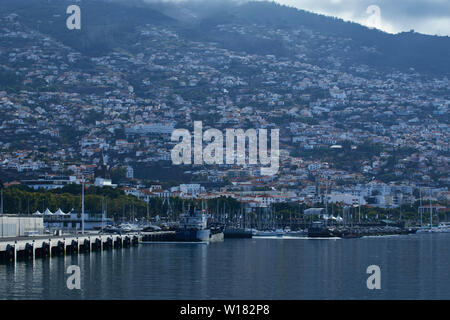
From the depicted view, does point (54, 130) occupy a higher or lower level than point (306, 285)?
higher

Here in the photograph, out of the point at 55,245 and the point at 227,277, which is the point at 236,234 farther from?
the point at 227,277

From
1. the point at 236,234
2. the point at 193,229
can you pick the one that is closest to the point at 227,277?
the point at 193,229

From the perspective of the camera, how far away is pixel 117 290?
44.2 metres

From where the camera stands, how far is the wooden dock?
55.7m

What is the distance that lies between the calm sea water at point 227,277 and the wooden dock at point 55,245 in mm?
1228

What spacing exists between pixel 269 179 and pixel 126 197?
214 ft

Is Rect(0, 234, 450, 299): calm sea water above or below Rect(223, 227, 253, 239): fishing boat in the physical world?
above

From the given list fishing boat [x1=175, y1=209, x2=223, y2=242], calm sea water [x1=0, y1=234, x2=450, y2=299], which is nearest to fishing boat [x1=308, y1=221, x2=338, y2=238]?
fishing boat [x1=175, y1=209, x2=223, y2=242]

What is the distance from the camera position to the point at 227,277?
5128cm

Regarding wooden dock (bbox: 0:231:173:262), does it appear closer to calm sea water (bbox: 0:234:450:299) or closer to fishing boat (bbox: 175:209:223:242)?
calm sea water (bbox: 0:234:450:299)

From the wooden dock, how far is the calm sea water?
123 cm
